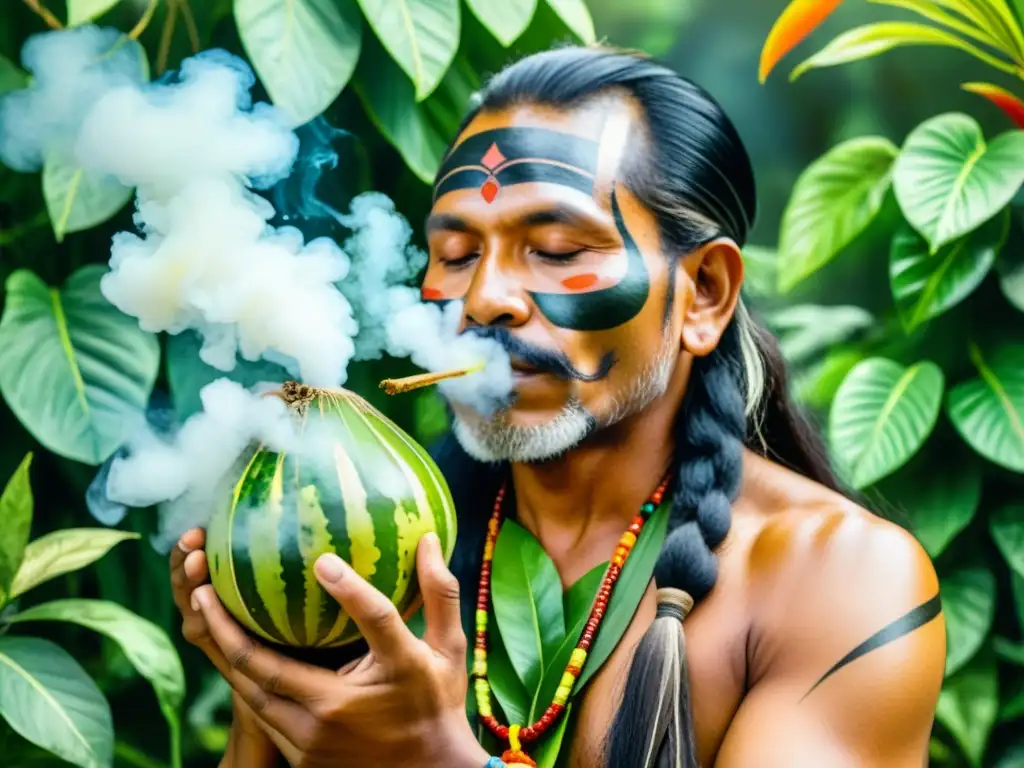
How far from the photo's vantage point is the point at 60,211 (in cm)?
188

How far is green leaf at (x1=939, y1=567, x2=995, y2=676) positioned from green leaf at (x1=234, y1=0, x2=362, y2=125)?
5.14ft

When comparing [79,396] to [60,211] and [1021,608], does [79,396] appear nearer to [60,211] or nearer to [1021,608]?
[60,211]

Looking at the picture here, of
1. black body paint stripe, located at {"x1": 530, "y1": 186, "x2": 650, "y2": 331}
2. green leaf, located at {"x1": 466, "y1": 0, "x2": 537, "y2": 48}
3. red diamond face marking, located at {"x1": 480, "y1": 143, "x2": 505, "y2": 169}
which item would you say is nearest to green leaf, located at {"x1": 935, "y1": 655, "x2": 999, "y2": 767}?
black body paint stripe, located at {"x1": 530, "y1": 186, "x2": 650, "y2": 331}

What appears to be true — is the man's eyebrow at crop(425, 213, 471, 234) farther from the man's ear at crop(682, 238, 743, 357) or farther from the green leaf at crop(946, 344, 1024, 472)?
the green leaf at crop(946, 344, 1024, 472)

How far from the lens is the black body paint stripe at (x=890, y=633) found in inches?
55.1

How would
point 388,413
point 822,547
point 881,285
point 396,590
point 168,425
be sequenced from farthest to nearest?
point 881,285, point 388,413, point 168,425, point 822,547, point 396,590

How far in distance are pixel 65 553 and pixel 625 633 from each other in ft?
3.15

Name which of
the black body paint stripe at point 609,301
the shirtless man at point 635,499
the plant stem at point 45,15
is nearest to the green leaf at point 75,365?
the plant stem at point 45,15

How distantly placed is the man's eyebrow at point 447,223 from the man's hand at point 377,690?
1.83 feet

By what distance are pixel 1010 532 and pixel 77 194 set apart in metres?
1.91

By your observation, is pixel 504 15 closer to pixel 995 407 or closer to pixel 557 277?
pixel 557 277

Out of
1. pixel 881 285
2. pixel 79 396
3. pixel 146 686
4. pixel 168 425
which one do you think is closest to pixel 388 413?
pixel 168 425

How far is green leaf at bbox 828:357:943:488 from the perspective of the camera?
7.17 feet

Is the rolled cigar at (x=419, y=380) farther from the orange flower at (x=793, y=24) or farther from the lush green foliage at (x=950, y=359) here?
the orange flower at (x=793, y=24)
